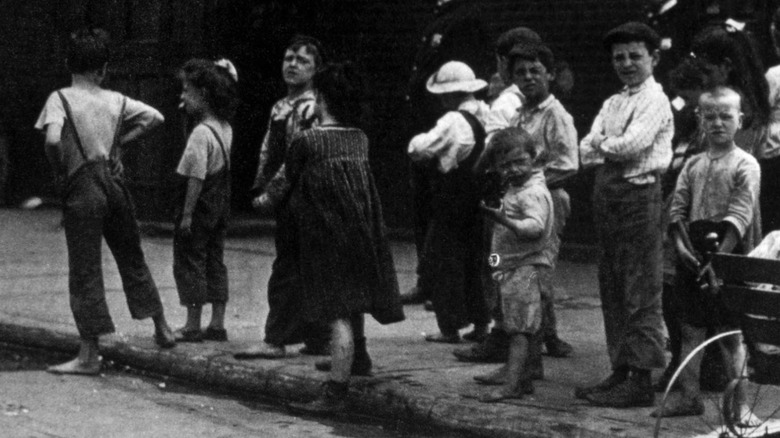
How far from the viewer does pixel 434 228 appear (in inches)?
351

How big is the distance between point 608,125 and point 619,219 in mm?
457

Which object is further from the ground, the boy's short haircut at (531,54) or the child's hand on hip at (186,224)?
the boy's short haircut at (531,54)

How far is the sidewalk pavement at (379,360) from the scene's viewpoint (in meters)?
6.84

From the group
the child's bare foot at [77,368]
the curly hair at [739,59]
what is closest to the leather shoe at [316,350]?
the child's bare foot at [77,368]

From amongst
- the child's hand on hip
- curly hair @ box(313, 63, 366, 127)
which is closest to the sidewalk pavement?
the child's hand on hip

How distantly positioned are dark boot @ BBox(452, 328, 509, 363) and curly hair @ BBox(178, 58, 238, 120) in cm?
209

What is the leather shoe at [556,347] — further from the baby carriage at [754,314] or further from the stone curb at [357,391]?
the baby carriage at [754,314]

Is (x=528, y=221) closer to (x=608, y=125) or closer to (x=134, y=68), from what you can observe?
(x=608, y=125)

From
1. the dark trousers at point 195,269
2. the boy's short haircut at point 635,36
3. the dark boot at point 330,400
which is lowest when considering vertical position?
the dark boot at point 330,400

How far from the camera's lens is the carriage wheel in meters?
5.02

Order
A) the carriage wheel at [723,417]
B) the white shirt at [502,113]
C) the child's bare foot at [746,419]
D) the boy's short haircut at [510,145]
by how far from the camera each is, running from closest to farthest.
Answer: the carriage wheel at [723,417]
the child's bare foot at [746,419]
the boy's short haircut at [510,145]
the white shirt at [502,113]

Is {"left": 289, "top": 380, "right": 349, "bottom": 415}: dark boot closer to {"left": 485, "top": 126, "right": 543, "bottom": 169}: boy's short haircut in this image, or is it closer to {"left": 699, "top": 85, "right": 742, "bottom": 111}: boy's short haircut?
{"left": 485, "top": 126, "right": 543, "bottom": 169}: boy's short haircut

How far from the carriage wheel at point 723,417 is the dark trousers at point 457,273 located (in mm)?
1857

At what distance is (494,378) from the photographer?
757 cm
